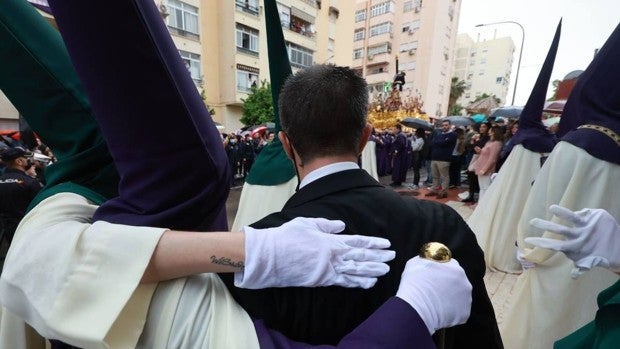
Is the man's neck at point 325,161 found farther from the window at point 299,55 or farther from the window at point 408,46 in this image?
the window at point 408,46

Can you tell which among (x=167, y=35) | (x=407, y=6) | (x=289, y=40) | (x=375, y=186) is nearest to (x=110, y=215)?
(x=167, y=35)

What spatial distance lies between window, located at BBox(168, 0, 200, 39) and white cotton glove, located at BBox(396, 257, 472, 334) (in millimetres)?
19083

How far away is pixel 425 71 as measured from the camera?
33.9 meters

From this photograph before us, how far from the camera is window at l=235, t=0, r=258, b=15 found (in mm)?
19703

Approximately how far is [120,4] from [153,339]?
0.72 meters

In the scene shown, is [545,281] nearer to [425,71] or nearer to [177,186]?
[177,186]

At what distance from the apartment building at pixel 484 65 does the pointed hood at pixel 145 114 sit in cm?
6818

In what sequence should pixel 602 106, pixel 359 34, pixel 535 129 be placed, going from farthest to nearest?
1. pixel 359 34
2. pixel 535 129
3. pixel 602 106

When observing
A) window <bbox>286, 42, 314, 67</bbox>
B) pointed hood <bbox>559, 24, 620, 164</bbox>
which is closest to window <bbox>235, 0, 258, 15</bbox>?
window <bbox>286, 42, 314, 67</bbox>

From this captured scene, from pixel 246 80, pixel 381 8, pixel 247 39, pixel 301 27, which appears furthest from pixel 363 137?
pixel 381 8

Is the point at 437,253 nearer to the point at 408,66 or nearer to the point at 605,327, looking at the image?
the point at 605,327

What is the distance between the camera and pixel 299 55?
77.3 ft

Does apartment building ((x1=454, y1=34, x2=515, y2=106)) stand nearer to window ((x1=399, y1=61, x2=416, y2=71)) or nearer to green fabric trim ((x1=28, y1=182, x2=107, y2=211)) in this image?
window ((x1=399, y1=61, x2=416, y2=71))

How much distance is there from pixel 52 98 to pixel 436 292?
123cm
